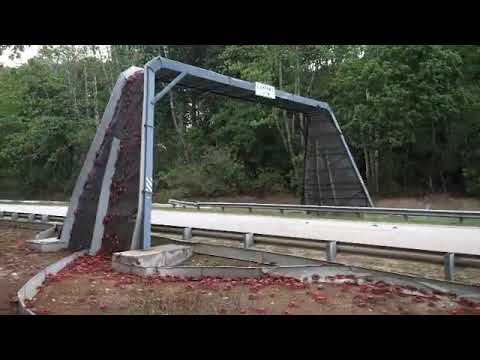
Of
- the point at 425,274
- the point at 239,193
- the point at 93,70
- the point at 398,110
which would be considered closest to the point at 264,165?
the point at 239,193

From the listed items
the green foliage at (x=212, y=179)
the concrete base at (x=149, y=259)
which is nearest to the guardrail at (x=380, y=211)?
the concrete base at (x=149, y=259)

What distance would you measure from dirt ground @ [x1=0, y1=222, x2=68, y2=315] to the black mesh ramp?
12.8 meters

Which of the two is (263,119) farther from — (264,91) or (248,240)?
(248,240)

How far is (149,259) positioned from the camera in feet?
31.4

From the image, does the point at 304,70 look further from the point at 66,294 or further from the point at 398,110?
the point at 66,294

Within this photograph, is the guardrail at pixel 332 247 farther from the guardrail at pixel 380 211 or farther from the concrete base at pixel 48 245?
the guardrail at pixel 380 211

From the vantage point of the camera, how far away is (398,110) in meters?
30.4

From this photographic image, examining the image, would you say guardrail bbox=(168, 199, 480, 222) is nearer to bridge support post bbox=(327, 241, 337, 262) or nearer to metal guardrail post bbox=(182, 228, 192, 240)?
bridge support post bbox=(327, 241, 337, 262)

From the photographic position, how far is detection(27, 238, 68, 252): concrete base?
12.4 metres

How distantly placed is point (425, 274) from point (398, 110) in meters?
23.2

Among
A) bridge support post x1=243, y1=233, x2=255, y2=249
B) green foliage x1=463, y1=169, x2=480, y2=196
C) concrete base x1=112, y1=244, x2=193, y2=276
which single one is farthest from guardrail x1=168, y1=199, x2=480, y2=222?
green foliage x1=463, y1=169, x2=480, y2=196

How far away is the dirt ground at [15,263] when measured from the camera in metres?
7.69

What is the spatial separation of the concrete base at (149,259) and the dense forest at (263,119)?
2334 cm

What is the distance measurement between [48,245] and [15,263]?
5.30ft
